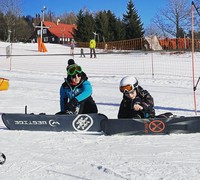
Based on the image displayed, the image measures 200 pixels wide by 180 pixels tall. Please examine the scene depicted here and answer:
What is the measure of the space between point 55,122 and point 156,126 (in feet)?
4.59

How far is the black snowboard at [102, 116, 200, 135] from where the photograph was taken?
4258 mm

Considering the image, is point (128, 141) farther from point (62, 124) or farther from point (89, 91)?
point (89, 91)

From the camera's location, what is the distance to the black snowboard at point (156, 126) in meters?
4.26

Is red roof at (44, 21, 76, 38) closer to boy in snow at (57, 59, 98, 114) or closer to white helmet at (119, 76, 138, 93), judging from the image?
boy in snow at (57, 59, 98, 114)

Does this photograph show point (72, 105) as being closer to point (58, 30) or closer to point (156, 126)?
point (156, 126)

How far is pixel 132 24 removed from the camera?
47188 millimetres

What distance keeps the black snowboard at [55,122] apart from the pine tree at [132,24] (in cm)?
4308

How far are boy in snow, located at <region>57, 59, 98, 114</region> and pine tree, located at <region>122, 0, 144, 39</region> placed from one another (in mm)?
42473

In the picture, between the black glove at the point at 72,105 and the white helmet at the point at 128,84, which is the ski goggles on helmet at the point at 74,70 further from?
the white helmet at the point at 128,84

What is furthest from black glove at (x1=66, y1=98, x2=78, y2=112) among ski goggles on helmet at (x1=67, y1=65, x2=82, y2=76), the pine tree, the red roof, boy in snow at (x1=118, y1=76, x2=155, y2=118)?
the red roof

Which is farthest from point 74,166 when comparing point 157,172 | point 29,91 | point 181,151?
point 29,91

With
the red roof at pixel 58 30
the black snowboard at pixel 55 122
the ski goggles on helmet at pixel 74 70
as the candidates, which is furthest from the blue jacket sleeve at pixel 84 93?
the red roof at pixel 58 30

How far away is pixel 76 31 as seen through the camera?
4984 centimetres

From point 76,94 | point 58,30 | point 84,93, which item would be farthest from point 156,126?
point 58,30
